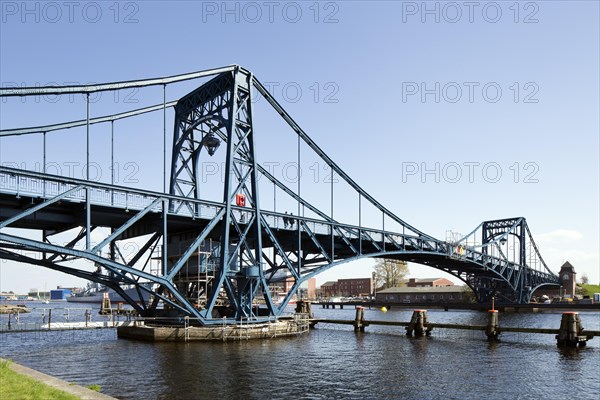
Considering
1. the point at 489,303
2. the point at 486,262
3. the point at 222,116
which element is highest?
the point at 222,116

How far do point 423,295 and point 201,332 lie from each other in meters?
126

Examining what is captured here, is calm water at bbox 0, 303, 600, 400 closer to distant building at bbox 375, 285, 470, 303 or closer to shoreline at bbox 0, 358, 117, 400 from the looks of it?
shoreline at bbox 0, 358, 117, 400

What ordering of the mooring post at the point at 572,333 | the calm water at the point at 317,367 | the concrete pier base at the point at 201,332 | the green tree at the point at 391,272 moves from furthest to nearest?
the green tree at the point at 391,272
the mooring post at the point at 572,333
the concrete pier base at the point at 201,332
the calm water at the point at 317,367

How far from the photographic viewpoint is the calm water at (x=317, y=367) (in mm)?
26219

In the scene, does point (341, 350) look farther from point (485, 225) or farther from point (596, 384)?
point (485, 225)

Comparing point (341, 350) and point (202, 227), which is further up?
point (202, 227)

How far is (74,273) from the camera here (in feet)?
136

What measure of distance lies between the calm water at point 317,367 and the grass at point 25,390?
24.4ft

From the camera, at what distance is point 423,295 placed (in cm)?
16212

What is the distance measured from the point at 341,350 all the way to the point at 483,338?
1782 cm

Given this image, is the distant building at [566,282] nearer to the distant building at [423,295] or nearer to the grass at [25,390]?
the distant building at [423,295]

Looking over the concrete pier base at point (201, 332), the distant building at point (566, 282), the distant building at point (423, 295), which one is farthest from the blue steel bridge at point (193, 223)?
the distant building at point (566, 282)

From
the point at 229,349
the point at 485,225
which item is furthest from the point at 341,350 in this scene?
the point at 485,225

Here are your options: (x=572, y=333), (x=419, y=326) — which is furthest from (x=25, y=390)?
(x=419, y=326)
